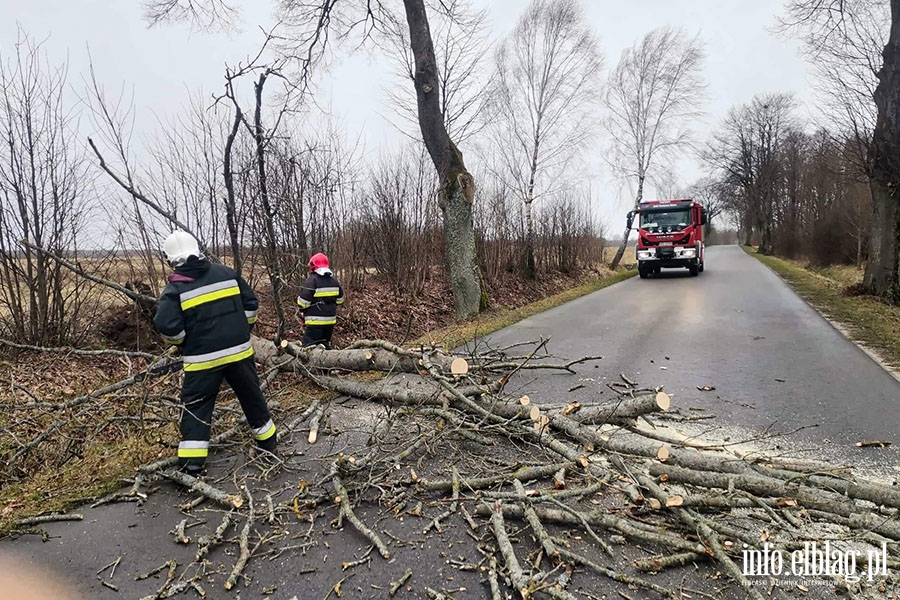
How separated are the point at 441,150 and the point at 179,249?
24.2 ft

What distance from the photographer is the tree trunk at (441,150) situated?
9984mm

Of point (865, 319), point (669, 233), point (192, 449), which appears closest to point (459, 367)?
point (192, 449)

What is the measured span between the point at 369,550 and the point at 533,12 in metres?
20.0

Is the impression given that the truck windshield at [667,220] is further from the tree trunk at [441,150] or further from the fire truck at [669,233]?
the tree trunk at [441,150]

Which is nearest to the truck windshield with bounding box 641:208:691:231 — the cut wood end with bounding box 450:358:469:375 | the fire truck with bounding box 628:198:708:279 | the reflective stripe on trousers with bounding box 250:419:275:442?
the fire truck with bounding box 628:198:708:279

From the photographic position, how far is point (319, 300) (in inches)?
276

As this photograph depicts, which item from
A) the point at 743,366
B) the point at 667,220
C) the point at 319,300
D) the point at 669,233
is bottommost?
the point at 743,366

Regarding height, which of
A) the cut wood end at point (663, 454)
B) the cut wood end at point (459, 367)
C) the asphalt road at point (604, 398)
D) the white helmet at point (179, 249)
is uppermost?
the white helmet at point (179, 249)

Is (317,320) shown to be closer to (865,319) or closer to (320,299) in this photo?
(320,299)

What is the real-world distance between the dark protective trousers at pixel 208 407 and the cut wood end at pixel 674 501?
2.86 m

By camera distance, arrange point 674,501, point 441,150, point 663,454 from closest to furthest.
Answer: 1. point 674,501
2. point 663,454
3. point 441,150

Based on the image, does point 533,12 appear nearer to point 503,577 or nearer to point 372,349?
point 372,349

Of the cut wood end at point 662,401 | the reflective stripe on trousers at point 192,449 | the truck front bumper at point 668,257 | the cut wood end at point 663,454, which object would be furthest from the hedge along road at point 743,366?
the truck front bumper at point 668,257

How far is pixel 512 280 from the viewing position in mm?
16141
